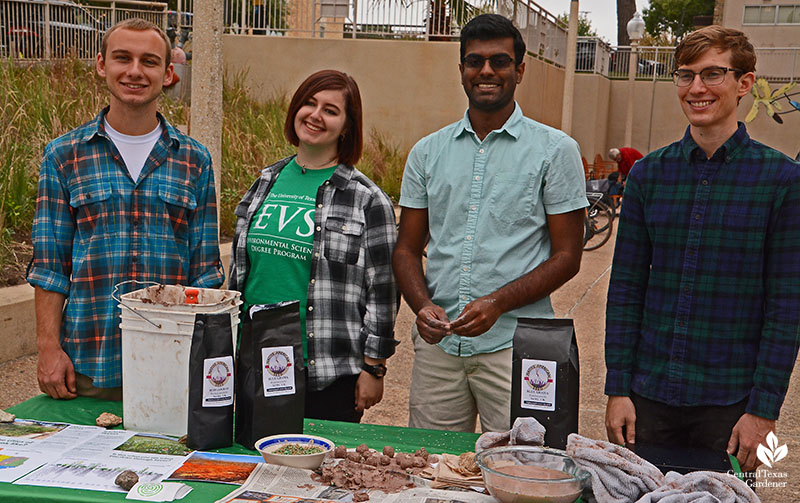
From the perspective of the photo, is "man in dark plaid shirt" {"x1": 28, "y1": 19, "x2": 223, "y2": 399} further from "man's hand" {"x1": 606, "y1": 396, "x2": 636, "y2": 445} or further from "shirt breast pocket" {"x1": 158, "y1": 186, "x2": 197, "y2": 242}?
"man's hand" {"x1": 606, "y1": 396, "x2": 636, "y2": 445}

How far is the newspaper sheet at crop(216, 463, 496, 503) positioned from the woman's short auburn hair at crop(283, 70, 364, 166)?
1.38 metres

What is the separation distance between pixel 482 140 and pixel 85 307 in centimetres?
152

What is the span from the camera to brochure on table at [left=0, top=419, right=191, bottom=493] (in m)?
2.10

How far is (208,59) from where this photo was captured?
586cm

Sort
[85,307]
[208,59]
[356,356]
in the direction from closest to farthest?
[85,307]
[356,356]
[208,59]

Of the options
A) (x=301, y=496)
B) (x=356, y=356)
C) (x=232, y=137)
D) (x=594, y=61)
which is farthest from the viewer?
(x=594, y=61)

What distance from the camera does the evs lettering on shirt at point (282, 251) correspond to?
9.62 feet

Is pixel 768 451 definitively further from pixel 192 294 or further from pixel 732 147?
pixel 192 294

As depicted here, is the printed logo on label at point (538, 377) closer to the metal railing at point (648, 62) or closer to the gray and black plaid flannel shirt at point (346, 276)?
the gray and black plaid flannel shirt at point (346, 276)

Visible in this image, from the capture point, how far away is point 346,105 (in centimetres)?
307

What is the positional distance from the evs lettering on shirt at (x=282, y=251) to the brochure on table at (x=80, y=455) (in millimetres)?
707

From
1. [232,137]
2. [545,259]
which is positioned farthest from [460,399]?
[232,137]

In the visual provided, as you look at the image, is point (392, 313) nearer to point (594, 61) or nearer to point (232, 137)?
point (232, 137)

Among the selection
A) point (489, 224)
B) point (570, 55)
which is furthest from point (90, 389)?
point (570, 55)
